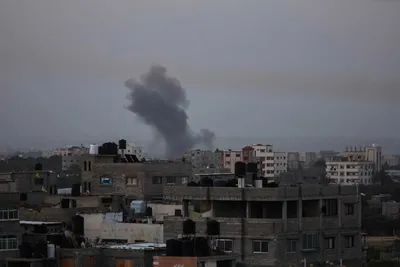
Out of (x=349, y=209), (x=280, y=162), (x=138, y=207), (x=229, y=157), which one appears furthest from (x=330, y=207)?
(x=280, y=162)

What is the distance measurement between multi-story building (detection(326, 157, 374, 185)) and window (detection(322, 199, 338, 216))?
8952cm

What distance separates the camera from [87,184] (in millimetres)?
Result: 40812

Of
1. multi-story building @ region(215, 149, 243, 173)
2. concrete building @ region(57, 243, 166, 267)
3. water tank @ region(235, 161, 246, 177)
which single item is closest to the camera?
concrete building @ region(57, 243, 166, 267)

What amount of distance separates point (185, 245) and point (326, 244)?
6.75 metres

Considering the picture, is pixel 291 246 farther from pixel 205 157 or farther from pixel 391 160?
pixel 391 160

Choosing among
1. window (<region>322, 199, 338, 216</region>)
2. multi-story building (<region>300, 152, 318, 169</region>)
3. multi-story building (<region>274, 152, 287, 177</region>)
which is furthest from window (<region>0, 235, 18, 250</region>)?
multi-story building (<region>300, 152, 318, 169</region>)

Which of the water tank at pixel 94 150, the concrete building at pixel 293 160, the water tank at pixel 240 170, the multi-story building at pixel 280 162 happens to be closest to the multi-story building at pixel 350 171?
the concrete building at pixel 293 160

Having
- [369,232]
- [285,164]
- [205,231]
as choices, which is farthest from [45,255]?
[285,164]

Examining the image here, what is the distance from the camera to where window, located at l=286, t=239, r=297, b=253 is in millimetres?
28409

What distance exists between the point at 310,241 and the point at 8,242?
6.57 m

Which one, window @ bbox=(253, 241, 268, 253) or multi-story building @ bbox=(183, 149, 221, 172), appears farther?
multi-story building @ bbox=(183, 149, 221, 172)

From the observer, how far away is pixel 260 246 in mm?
28219

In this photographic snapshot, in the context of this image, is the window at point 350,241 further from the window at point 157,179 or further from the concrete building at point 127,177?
the window at point 157,179

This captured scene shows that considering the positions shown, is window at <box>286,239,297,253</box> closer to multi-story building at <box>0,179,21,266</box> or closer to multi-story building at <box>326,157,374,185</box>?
multi-story building at <box>0,179,21,266</box>
